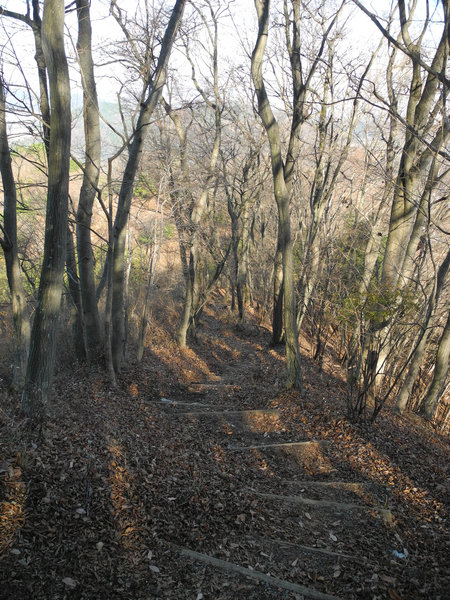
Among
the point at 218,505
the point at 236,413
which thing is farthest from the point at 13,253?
the point at 218,505

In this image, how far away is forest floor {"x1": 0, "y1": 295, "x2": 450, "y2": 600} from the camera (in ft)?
11.6

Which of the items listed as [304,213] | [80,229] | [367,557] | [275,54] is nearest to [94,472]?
[367,557]

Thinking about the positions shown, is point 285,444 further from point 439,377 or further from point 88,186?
point 88,186

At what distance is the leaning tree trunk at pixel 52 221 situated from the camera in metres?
5.14

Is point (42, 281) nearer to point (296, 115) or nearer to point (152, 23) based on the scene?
point (152, 23)

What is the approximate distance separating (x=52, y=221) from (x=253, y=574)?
4.46 m

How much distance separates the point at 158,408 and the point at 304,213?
12131mm

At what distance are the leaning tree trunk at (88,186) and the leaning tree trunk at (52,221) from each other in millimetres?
2493

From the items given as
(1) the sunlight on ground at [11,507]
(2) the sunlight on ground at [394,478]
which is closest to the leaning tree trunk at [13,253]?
(1) the sunlight on ground at [11,507]

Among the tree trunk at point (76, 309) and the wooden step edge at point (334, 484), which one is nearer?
the wooden step edge at point (334, 484)

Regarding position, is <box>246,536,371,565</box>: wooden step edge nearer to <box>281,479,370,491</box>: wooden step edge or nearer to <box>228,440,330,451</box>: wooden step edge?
<box>281,479,370,491</box>: wooden step edge

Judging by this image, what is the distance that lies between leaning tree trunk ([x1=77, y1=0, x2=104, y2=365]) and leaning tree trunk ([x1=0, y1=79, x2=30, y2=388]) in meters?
1.27

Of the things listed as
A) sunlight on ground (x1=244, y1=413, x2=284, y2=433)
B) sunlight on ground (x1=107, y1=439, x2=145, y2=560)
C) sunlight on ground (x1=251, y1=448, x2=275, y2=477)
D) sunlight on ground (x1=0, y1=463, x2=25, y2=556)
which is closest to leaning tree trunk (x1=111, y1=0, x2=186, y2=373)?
sunlight on ground (x1=244, y1=413, x2=284, y2=433)

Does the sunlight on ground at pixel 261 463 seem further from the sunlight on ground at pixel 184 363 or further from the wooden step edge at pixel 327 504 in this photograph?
the sunlight on ground at pixel 184 363
